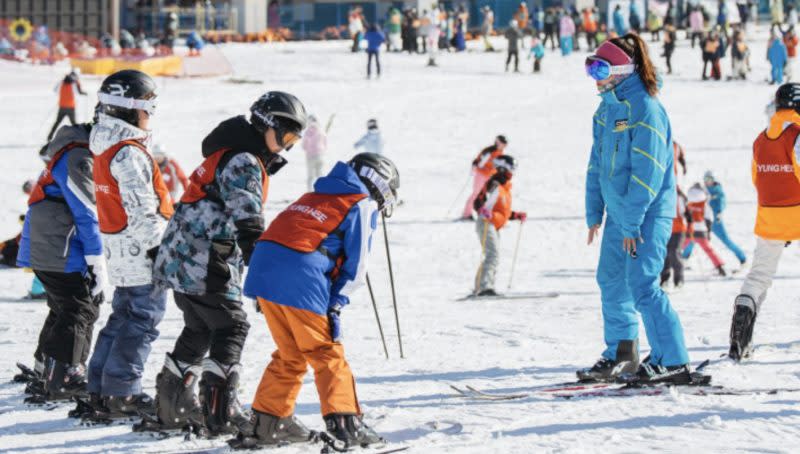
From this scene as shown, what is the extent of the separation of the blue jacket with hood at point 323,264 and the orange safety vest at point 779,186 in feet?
10.2

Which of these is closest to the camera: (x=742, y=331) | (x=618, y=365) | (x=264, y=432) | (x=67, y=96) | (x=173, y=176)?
(x=264, y=432)

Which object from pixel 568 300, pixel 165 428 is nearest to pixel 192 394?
pixel 165 428

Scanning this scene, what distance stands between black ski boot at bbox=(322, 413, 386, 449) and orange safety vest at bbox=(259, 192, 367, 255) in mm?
700

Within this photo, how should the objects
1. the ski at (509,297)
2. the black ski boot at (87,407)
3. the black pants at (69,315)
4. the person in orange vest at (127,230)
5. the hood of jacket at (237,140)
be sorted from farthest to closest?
the ski at (509,297), the black pants at (69,315), the black ski boot at (87,407), the person in orange vest at (127,230), the hood of jacket at (237,140)

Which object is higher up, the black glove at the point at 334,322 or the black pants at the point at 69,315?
the black glove at the point at 334,322

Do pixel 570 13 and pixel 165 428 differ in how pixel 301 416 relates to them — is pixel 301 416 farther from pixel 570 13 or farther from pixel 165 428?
pixel 570 13

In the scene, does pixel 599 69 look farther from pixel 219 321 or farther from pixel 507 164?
pixel 507 164

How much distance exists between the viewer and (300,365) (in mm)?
5250

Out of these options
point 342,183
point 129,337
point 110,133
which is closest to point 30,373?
point 129,337

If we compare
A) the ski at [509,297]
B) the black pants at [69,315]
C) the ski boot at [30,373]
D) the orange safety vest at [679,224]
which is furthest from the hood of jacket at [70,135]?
the orange safety vest at [679,224]

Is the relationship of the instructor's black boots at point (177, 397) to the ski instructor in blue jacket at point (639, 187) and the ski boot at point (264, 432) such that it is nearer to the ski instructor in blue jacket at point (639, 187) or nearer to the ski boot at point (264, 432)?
the ski boot at point (264, 432)

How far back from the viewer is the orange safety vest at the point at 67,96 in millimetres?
22484

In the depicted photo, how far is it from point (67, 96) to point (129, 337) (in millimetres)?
17706

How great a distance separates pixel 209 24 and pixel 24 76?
1380cm
